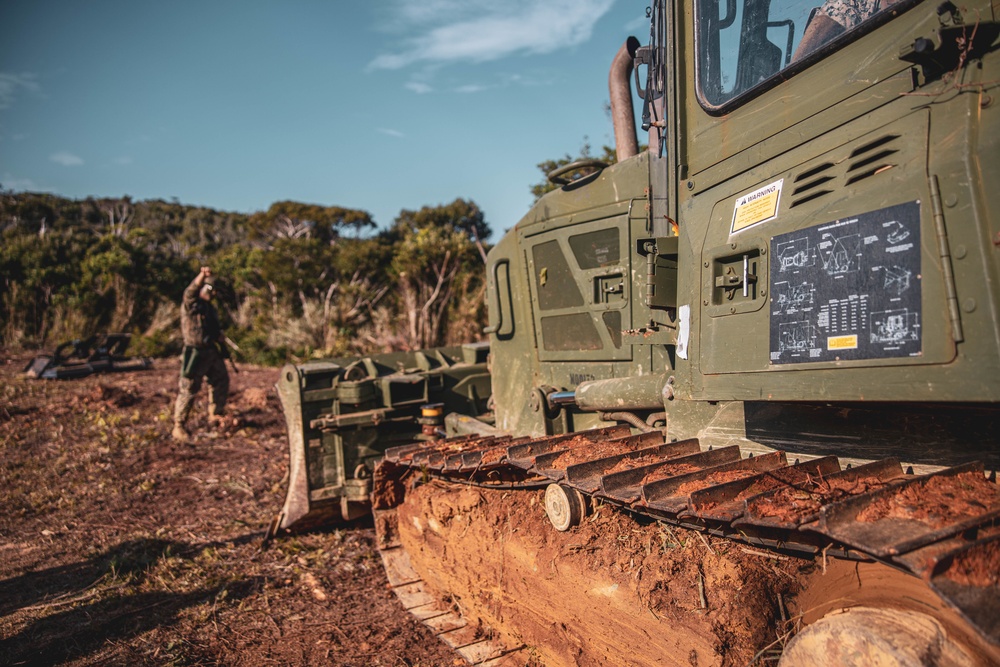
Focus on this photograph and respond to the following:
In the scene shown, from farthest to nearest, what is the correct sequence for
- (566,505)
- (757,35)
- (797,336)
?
(566,505) → (757,35) → (797,336)

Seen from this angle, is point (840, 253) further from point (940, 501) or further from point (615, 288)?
point (615, 288)

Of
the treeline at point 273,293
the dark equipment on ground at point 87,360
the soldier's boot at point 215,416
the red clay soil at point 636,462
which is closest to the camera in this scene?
the red clay soil at point 636,462

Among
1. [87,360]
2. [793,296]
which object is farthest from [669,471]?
[87,360]

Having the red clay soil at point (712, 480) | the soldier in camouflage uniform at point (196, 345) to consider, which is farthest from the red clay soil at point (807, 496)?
the soldier in camouflage uniform at point (196, 345)

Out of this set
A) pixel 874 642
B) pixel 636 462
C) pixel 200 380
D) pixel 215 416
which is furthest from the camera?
pixel 215 416

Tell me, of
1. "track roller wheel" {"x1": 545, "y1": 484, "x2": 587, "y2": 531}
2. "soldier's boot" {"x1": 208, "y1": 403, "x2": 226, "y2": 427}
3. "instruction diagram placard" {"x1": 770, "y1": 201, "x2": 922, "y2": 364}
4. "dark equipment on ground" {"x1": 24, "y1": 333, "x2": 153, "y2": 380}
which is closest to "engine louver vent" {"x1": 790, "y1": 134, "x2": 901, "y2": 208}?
"instruction diagram placard" {"x1": 770, "y1": 201, "x2": 922, "y2": 364}

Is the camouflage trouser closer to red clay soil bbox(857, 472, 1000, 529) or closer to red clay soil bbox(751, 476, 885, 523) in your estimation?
red clay soil bbox(751, 476, 885, 523)

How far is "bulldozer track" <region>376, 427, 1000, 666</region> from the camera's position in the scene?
4.88 ft

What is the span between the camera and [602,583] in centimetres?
281

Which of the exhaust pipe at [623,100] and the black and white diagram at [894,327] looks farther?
the exhaust pipe at [623,100]

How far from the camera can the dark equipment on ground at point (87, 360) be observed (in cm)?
1317

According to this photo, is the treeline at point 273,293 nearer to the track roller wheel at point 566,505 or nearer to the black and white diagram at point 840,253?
the track roller wheel at point 566,505

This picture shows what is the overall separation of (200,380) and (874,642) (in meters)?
8.93

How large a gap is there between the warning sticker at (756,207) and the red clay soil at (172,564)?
2.93 m
